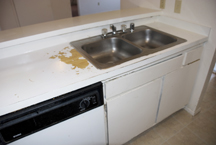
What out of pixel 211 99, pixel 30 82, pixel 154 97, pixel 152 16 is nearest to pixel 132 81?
pixel 154 97

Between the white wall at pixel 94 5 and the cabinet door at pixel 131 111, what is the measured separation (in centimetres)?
418

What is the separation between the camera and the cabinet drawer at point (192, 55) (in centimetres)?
129

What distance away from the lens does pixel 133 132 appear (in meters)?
1.36

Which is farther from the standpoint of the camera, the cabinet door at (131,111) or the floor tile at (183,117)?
the floor tile at (183,117)

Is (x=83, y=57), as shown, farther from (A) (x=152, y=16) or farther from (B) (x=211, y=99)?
(B) (x=211, y=99)

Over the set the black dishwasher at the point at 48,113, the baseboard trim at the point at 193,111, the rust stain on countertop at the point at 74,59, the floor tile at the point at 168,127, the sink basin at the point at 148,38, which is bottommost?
the floor tile at the point at 168,127

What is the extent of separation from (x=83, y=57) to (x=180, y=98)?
108 centimetres

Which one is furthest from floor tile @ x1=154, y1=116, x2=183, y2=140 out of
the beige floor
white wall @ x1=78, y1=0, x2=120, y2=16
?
white wall @ x1=78, y1=0, x2=120, y2=16

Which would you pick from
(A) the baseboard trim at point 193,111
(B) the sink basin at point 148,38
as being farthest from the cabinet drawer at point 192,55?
(A) the baseboard trim at point 193,111

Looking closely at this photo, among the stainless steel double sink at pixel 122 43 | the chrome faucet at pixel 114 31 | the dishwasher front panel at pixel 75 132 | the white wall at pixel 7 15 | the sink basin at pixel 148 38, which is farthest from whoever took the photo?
the white wall at pixel 7 15

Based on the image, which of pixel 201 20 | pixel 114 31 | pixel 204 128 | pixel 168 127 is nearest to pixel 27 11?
pixel 114 31

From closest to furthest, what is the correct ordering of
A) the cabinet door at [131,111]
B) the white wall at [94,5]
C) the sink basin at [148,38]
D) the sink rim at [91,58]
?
the sink rim at [91,58]
the cabinet door at [131,111]
the sink basin at [148,38]
the white wall at [94,5]

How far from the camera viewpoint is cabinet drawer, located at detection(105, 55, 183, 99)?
0.98 m

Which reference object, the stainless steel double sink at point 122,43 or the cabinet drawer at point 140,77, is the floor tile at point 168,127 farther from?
the stainless steel double sink at point 122,43
